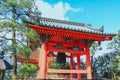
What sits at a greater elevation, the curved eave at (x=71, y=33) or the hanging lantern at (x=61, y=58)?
the curved eave at (x=71, y=33)

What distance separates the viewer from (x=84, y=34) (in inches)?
364

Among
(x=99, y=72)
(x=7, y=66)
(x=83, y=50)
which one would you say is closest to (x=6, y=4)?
(x=7, y=66)

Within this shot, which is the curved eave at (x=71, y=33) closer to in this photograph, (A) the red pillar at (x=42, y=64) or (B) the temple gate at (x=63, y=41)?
(B) the temple gate at (x=63, y=41)

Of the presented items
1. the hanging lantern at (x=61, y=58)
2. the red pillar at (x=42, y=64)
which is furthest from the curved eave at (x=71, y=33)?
the hanging lantern at (x=61, y=58)

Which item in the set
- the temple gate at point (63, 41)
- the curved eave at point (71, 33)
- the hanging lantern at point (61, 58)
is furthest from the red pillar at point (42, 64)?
the hanging lantern at point (61, 58)

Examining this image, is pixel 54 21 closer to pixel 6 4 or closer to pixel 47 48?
pixel 47 48

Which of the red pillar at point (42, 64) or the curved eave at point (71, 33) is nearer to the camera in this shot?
the red pillar at point (42, 64)

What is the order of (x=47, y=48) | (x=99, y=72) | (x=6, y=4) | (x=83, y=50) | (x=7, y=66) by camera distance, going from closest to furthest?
(x=7, y=66)
(x=6, y=4)
(x=47, y=48)
(x=83, y=50)
(x=99, y=72)

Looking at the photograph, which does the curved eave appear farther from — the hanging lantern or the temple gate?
the hanging lantern

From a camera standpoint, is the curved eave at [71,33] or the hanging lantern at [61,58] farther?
the hanging lantern at [61,58]

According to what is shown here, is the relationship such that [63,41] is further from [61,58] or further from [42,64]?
[42,64]

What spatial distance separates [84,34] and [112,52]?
10.8m

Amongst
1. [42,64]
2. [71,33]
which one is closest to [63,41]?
[71,33]

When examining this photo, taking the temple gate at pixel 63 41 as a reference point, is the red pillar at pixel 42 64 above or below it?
below
